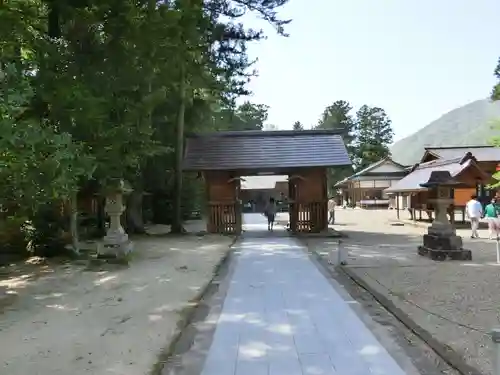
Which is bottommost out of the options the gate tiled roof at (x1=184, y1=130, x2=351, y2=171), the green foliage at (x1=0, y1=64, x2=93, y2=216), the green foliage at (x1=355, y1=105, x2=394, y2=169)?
the green foliage at (x1=0, y1=64, x2=93, y2=216)

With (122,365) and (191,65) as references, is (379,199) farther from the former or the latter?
(122,365)

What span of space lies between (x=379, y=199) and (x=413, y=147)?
62.7m

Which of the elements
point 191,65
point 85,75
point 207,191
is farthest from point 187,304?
point 207,191

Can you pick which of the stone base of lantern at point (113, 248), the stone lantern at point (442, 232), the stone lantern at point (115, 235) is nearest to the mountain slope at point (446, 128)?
the stone lantern at point (442, 232)

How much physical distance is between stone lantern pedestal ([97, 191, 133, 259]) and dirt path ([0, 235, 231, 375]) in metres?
0.51

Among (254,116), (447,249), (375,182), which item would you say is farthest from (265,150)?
(254,116)

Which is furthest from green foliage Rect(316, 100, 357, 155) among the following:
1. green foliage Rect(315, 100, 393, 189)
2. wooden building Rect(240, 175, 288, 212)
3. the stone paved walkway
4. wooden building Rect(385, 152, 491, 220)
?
the stone paved walkway

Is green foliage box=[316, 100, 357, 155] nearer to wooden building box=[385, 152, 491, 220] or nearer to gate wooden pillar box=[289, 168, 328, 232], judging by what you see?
wooden building box=[385, 152, 491, 220]

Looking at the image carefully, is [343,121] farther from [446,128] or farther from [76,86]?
[76,86]

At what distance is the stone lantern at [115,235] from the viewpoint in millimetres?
12305

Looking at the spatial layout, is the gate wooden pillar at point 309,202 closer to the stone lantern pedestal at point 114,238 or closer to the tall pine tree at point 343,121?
the stone lantern pedestal at point 114,238

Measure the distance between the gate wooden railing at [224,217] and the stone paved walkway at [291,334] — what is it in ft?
33.0

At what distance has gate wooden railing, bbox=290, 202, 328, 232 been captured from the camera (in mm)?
19406

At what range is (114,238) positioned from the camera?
12508 mm
